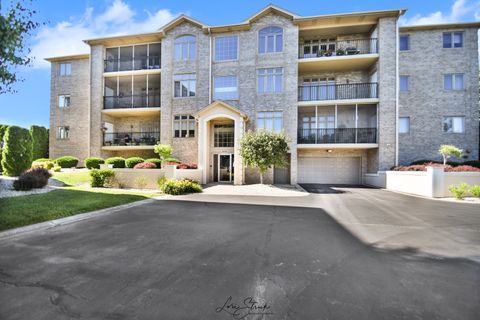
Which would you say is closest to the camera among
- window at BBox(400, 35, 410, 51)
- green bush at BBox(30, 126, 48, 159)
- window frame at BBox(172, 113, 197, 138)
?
window at BBox(400, 35, 410, 51)

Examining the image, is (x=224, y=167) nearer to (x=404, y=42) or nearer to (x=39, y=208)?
(x=39, y=208)

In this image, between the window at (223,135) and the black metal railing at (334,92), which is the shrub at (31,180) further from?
the black metal railing at (334,92)

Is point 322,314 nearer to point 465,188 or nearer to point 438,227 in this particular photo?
point 438,227

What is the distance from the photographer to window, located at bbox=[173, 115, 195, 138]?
18688 mm

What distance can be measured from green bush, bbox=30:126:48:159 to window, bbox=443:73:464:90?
38511 mm

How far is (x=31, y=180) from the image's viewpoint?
35.0 ft

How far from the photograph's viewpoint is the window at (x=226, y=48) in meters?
18.2

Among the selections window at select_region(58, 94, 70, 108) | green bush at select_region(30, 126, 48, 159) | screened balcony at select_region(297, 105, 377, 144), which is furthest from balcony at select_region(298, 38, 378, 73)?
green bush at select_region(30, 126, 48, 159)

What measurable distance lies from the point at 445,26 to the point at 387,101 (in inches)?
332

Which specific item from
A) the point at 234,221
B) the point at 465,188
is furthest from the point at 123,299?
the point at 465,188

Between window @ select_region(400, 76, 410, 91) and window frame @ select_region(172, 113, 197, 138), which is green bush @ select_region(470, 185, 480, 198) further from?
window frame @ select_region(172, 113, 197, 138)

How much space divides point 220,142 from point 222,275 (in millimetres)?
15305

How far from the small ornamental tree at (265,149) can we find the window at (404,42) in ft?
46.4

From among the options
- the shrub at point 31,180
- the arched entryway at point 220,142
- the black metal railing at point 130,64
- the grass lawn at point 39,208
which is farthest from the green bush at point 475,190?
the black metal railing at point 130,64
